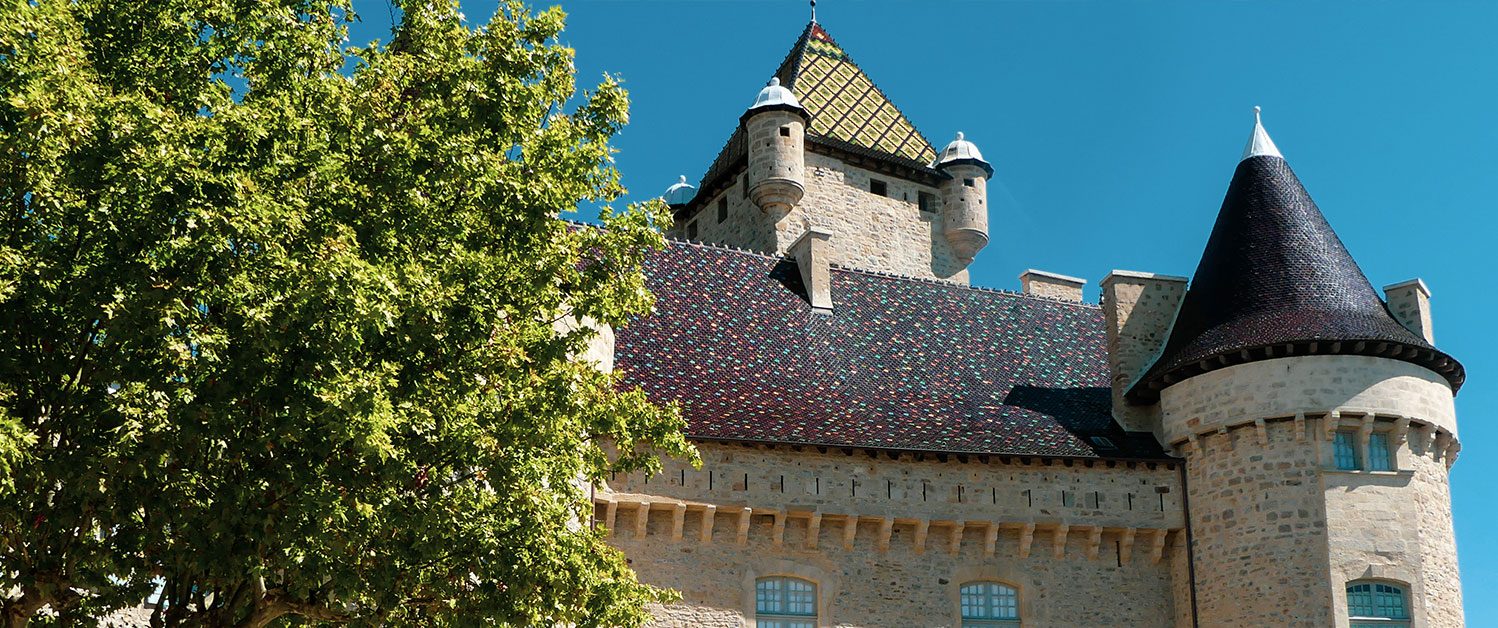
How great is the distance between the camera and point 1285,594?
2383 centimetres

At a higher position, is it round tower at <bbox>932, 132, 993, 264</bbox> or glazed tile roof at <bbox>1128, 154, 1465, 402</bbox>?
round tower at <bbox>932, 132, 993, 264</bbox>

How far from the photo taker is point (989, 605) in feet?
80.1

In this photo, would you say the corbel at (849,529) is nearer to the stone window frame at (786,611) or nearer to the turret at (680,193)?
the stone window frame at (786,611)

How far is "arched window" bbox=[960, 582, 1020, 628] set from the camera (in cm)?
2423

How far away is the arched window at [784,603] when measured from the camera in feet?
76.5

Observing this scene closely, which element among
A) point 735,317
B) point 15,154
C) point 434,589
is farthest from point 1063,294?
point 15,154

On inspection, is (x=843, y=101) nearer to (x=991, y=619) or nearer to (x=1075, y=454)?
(x=1075, y=454)

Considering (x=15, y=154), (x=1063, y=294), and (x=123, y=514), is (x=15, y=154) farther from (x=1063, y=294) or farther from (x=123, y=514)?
(x=1063, y=294)

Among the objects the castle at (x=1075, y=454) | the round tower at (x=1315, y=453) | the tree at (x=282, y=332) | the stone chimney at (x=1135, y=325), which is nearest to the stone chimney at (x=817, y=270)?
the castle at (x=1075, y=454)

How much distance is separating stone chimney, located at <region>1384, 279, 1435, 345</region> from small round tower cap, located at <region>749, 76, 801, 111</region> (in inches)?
536

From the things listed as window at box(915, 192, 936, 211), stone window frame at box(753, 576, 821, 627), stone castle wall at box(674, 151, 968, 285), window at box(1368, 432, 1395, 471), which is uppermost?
window at box(915, 192, 936, 211)

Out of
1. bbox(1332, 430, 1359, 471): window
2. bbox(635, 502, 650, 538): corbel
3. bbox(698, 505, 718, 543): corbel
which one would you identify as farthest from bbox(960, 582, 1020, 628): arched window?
bbox(1332, 430, 1359, 471): window

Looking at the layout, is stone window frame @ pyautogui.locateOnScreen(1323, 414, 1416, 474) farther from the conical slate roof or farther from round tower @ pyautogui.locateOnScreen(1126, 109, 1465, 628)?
the conical slate roof

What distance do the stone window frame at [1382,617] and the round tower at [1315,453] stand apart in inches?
0.8
